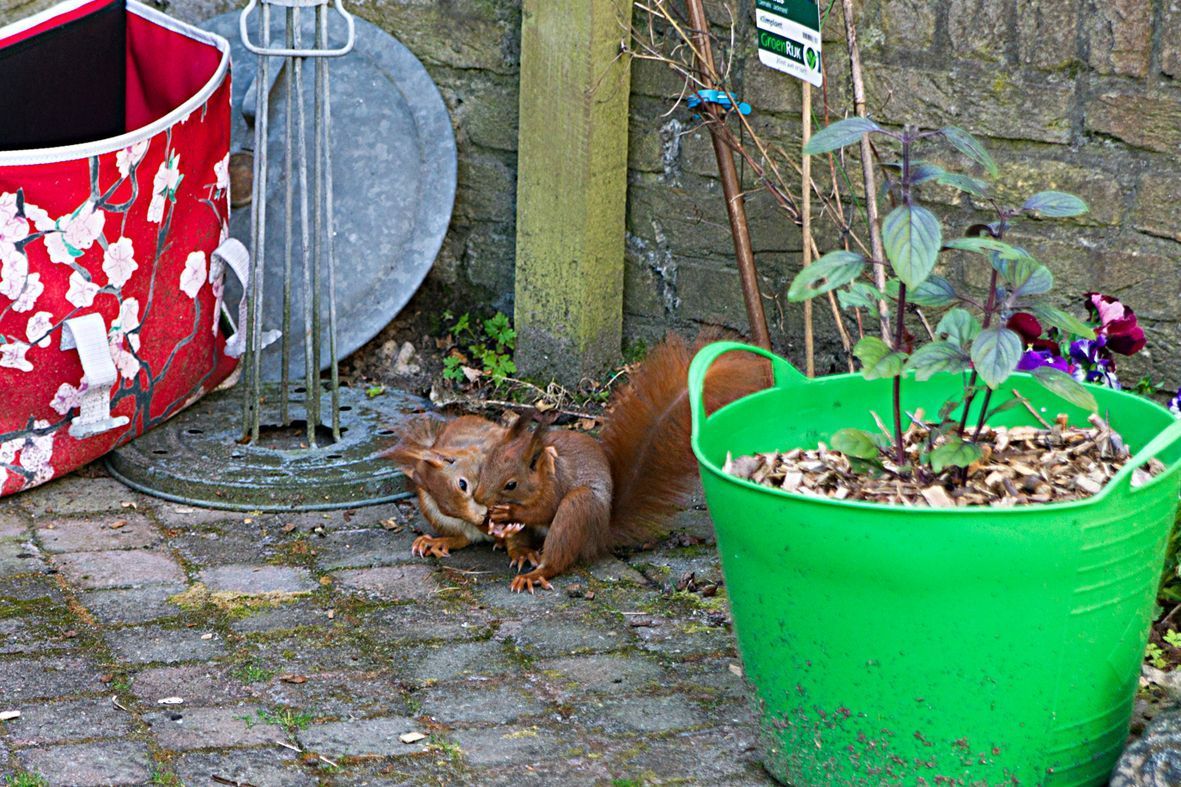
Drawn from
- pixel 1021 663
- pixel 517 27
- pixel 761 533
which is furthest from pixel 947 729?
pixel 517 27

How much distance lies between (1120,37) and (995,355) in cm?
168

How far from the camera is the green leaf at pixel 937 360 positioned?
2066mm

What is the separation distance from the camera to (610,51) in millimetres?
3979

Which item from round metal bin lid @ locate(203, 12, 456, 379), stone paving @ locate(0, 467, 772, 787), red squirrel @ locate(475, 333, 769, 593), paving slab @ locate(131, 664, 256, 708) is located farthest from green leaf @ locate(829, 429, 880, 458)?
round metal bin lid @ locate(203, 12, 456, 379)

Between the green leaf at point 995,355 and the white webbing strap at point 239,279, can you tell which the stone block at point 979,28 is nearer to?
the green leaf at point 995,355

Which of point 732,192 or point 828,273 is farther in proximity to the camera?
point 732,192

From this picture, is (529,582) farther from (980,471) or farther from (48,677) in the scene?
(980,471)

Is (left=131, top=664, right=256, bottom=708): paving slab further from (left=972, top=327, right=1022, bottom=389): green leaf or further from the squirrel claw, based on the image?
(left=972, top=327, right=1022, bottom=389): green leaf

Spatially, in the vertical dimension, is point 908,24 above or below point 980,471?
above

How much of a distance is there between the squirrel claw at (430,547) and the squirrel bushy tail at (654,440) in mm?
418

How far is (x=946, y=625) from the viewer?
2.01 m

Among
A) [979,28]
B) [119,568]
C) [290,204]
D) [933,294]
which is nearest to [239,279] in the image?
[290,204]

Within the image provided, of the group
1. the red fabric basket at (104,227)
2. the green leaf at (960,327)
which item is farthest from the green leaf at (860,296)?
the red fabric basket at (104,227)

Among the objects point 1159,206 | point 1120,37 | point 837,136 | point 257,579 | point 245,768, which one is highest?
point 1120,37
